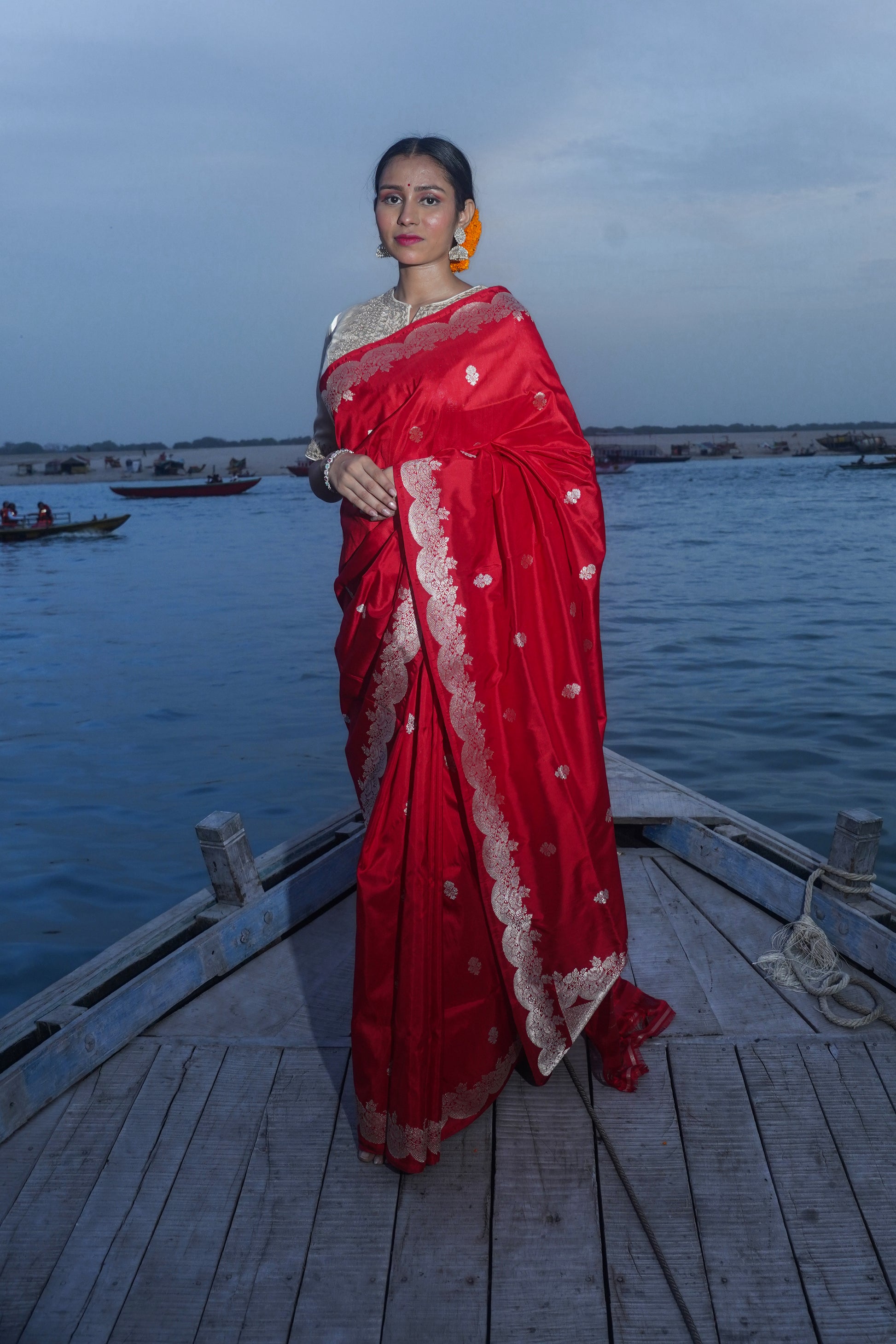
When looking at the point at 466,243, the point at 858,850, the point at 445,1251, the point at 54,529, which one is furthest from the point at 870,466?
the point at 445,1251

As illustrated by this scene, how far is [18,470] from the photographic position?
8325 centimetres

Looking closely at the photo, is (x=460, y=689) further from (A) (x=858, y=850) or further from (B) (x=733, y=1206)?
(A) (x=858, y=850)

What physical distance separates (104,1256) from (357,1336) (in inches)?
19.9

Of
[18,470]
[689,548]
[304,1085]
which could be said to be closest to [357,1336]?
[304,1085]

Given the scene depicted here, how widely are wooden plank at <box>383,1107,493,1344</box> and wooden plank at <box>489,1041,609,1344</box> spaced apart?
0.03m

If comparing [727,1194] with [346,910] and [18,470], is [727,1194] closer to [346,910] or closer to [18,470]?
[346,910]

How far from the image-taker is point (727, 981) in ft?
8.73

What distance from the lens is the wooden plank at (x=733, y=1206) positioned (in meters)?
1.69

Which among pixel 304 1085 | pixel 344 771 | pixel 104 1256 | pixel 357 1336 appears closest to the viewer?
pixel 357 1336

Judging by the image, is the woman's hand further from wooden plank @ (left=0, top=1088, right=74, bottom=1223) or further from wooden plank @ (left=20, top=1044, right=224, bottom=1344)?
wooden plank @ (left=0, top=1088, right=74, bottom=1223)

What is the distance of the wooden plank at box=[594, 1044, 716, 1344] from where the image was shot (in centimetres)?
169

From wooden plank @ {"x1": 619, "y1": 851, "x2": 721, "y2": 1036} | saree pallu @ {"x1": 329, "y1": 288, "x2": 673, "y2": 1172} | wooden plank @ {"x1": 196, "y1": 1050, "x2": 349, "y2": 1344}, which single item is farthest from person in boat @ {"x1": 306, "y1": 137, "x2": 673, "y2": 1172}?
wooden plank @ {"x1": 619, "y1": 851, "x2": 721, "y2": 1036}

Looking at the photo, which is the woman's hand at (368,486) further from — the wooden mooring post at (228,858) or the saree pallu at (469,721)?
the wooden mooring post at (228,858)

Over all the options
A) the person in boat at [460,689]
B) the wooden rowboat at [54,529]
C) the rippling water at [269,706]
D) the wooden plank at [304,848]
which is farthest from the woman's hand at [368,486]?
the wooden rowboat at [54,529]
